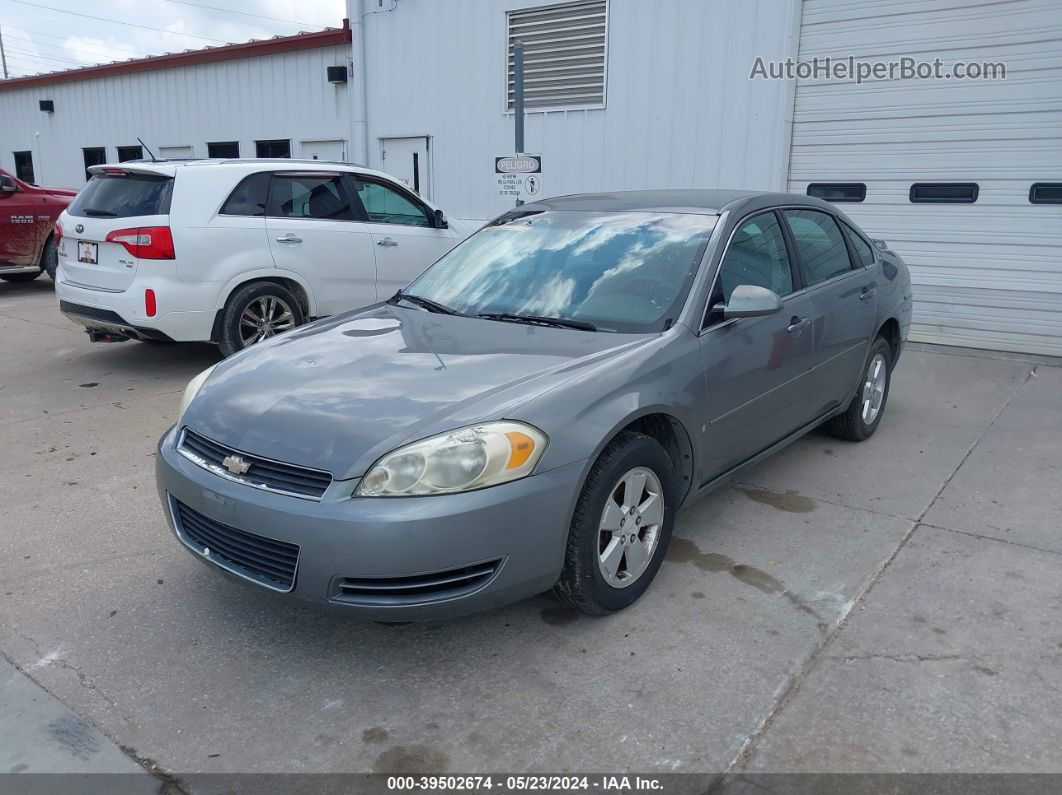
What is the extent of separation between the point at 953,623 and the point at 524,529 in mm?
1741

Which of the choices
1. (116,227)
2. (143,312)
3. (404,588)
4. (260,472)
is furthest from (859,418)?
(116,227)

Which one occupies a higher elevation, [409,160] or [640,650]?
[409,160]

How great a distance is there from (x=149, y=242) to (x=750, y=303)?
16.0 feet

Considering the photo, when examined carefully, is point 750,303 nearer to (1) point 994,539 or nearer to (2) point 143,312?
(1) point 994,539

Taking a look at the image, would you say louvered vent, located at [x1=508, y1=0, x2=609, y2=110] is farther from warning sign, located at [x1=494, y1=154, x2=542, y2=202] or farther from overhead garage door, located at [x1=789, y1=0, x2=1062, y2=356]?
warning sign, located at [x1=494, y1=154, x2=542, y2=202]

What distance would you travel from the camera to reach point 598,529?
3.11 m

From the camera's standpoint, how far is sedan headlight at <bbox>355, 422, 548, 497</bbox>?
9.06ft

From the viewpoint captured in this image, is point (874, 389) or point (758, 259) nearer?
point (758, 259)

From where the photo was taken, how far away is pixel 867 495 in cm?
463

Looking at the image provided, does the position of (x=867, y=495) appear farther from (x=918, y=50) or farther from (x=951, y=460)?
(x=918, y=50)

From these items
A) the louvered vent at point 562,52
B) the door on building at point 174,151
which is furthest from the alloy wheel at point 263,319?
the door on building at point 174,151

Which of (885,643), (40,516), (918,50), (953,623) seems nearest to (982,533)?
(953,623)

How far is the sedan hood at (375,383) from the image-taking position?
2.89 metres

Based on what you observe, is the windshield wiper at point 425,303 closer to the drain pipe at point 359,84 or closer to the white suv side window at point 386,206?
the white suv side window at point 386,206
